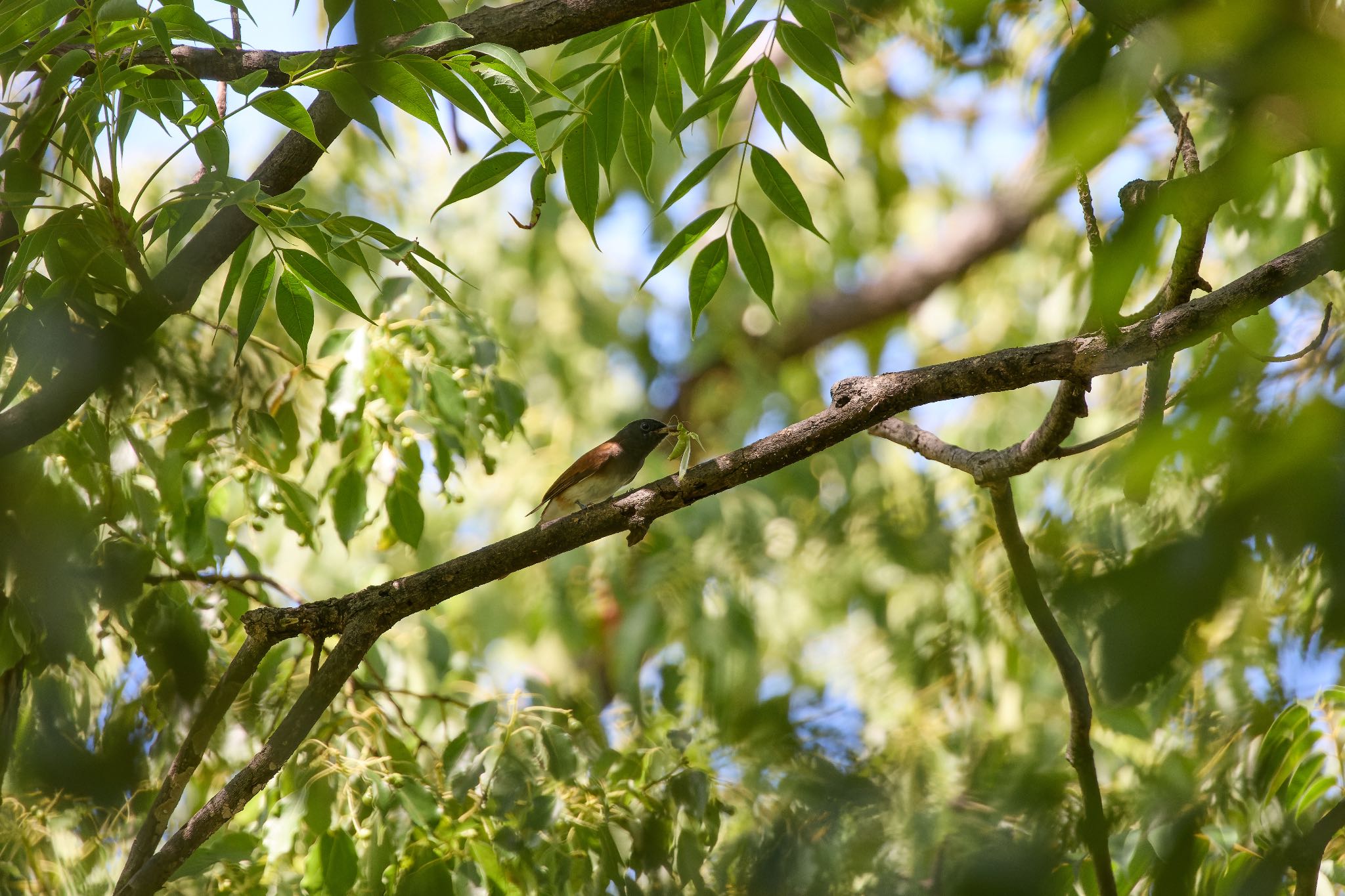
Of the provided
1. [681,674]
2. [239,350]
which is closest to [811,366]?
[681,674]

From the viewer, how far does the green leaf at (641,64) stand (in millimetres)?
2371

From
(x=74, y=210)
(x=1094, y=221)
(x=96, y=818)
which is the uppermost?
(x=1094, y=221)

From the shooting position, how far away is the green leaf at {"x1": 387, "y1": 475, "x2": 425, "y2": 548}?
289cm

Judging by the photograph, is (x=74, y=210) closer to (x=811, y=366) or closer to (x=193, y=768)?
(x=193, y=768)

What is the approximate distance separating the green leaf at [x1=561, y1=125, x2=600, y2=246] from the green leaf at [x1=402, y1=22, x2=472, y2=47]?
23.4 inches

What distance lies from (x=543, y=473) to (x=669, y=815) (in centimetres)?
343

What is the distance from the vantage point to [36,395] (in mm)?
1639

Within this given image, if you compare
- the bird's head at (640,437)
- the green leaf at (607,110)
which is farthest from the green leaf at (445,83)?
the bird's head at (640,437)

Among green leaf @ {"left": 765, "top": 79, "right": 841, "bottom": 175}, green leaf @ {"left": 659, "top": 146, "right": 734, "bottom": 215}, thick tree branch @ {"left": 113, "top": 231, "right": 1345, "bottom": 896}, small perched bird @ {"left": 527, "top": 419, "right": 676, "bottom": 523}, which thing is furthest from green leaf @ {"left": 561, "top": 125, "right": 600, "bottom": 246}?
small perched bird @ {"left": 527, "top": 419, "right": 676, "bottom": 523}

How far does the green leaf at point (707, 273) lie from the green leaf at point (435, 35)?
818 millimetres

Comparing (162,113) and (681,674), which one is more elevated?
(162,113)

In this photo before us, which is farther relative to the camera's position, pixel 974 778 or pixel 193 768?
pixel 193 768

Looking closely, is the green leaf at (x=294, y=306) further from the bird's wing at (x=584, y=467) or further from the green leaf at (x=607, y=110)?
the bird's wing at (x=584, y=467)

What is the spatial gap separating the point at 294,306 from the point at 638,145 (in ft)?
2.89
